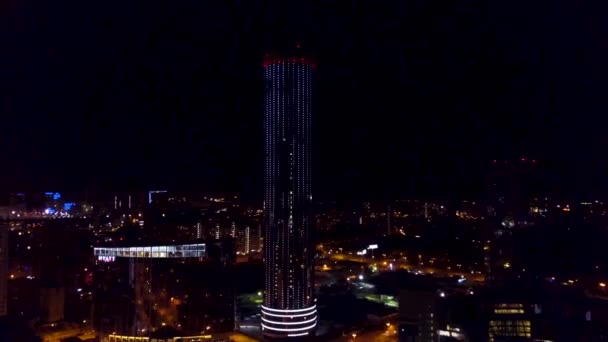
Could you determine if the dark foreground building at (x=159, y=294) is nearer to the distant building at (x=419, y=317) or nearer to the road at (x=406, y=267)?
the distant building at (x=419, y=317)

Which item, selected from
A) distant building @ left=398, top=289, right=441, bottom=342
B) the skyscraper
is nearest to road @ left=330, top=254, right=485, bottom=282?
the skyscraper

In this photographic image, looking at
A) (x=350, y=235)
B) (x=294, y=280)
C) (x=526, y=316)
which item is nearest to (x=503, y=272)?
(x=526, y=316)

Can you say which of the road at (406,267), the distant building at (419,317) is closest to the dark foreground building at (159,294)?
the distant building at (419,317)

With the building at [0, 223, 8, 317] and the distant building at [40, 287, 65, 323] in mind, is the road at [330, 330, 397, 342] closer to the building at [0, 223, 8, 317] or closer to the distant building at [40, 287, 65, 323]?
the distant building at [40, 287, 65, 323]

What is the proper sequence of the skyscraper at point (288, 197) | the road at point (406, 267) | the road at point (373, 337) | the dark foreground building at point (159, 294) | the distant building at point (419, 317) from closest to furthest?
1. the distant building at point (419, 317)
2. the dark foreground building at point (159, 294)
3. the road at point (373, 337)
4. the skyscraper at point (288, 197)
5. the road at point (406, 267)

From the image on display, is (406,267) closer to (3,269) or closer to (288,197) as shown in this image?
(288,197)
